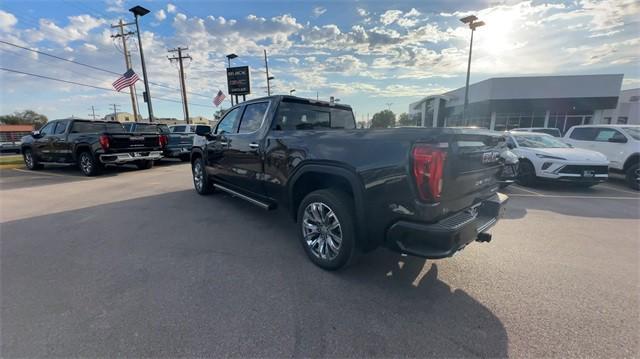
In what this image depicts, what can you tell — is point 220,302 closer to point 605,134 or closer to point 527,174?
point 527,174

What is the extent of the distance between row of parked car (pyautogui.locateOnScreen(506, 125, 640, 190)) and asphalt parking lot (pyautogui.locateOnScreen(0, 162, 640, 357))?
2395 millimetres

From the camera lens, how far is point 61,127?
9.48 metres

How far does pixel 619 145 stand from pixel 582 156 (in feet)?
8.32

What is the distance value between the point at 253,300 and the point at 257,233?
1.69m

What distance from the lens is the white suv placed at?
24.7 ft

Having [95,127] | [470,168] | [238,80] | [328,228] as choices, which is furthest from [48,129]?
[238,80]

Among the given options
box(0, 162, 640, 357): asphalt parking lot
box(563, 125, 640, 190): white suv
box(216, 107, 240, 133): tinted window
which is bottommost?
box(0, 162, 640, 357): asphalt parking lot

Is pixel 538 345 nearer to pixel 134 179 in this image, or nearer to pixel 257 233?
pixel 257 233

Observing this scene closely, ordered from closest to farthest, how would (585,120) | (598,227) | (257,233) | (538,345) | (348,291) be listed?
(538,345), (348,291), (257,233), (598,227), (585,120)

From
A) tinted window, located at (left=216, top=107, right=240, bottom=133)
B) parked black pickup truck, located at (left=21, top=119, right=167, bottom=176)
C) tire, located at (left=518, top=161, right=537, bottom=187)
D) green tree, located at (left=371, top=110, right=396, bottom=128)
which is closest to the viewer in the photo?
tinted window, located at (left=216, top=107, right=240, bottom=133)

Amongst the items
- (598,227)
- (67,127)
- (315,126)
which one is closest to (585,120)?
(598,227)

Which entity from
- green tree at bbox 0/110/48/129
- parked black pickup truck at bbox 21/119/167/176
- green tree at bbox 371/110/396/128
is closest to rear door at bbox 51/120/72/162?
parked black pickup truck at bbox 21/119/167/176

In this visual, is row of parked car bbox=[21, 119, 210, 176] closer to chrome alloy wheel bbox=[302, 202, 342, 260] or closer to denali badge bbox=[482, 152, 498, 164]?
chrome alloy wheel bbox=[302, 202, 342, 260]

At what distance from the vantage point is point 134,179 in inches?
341
